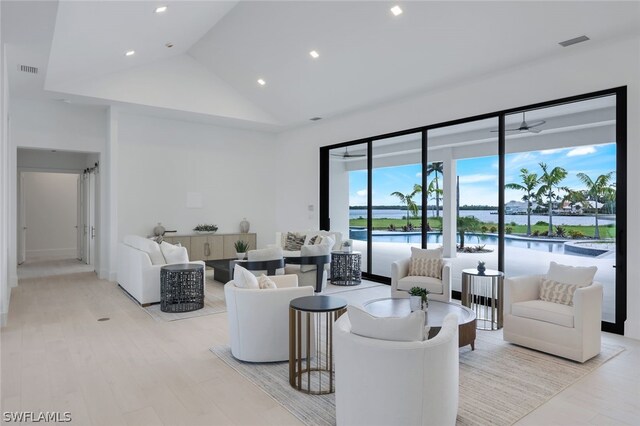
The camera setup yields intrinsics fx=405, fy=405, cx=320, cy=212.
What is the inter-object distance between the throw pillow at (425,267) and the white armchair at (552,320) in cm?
138

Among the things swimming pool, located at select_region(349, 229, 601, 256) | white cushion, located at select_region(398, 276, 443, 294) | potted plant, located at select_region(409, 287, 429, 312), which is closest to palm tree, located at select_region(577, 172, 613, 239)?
swimming pool, located at select_region(349, 229, 601, 256)

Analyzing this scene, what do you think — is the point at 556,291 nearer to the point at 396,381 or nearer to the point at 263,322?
the point at 396,381

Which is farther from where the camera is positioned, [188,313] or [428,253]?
[428,253]

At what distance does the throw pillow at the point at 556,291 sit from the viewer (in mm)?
4195

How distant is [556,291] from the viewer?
14.1ft

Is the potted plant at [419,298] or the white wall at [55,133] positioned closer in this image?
the potted plant at [419,298]

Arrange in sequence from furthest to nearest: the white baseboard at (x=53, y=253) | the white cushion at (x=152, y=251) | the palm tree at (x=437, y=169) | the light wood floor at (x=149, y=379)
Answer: the white baseboard at (x=53, y=253) → the palm tree at (x=437, y=169) → the white cushion at (x=152, y=251) → the light wood floor at (x=149, y=379)

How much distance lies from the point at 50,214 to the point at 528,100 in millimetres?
12292

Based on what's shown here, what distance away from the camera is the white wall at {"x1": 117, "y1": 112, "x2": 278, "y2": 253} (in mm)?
8586

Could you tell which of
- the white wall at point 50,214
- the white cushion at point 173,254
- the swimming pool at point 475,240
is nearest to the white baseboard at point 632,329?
the swimming pool at point 475,240

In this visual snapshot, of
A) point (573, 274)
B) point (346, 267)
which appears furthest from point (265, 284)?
point (346, 267)

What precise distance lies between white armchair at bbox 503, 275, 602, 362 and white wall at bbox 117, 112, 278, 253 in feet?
21.7

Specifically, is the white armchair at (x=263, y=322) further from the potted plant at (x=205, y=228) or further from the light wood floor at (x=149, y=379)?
the potted plant at (x=205, y=228)

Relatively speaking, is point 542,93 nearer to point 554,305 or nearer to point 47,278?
point 554,305
